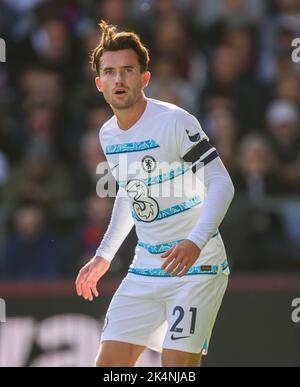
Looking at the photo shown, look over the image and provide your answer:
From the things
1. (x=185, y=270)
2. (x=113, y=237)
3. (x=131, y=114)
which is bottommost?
(x=185, y=270)

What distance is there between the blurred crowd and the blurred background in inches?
0.5

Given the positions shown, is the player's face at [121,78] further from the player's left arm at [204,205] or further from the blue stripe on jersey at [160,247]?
the blue stripe on jersey at [160,247]

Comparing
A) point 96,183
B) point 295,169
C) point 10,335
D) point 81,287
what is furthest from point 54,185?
point 81,287

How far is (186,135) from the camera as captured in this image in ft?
18.9

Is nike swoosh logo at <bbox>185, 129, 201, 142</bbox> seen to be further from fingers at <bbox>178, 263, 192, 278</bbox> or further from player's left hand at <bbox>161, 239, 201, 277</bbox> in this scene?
fingers at <bbox>178, 263, 192, 278</bbox>

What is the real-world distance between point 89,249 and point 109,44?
395cm

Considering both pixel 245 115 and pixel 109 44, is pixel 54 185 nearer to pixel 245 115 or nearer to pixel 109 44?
pixel 245 115

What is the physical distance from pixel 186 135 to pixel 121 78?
479 millimetres

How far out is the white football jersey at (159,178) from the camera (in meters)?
5.80

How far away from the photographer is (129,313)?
600cm

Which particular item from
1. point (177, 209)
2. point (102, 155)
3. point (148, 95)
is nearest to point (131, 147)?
point (177, 209)

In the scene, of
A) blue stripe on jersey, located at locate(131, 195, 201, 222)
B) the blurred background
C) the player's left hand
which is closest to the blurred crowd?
the blurred background

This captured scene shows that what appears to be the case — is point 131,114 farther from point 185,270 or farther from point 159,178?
point 185,270

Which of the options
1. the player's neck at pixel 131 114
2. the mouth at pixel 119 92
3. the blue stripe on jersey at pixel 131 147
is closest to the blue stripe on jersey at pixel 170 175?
the blue stripe on jersey at pixel 131 147
